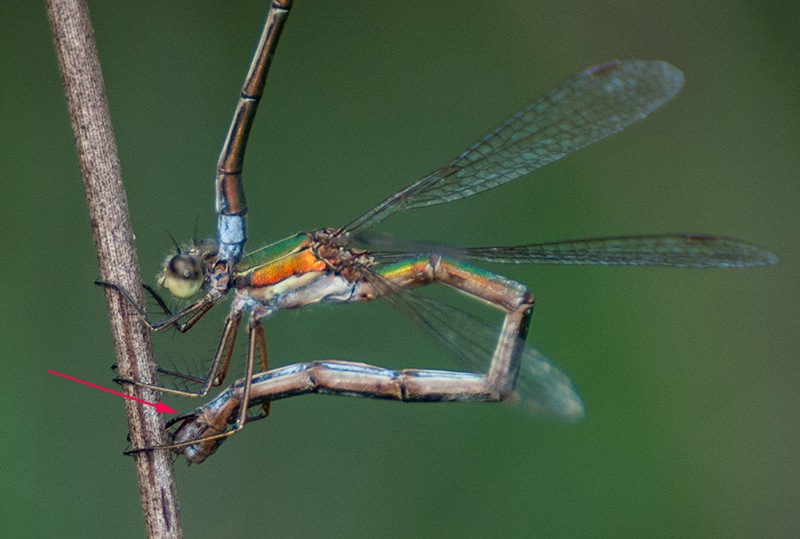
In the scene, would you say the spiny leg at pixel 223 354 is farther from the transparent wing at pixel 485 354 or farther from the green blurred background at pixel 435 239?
the green blurred background at pixel 435 239

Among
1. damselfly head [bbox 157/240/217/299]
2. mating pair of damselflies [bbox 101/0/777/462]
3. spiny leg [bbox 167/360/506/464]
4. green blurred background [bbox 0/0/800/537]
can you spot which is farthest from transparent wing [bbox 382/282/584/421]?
green blurred background [bbox 0/0/800/537]

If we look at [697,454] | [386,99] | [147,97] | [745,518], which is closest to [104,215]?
[147,97]

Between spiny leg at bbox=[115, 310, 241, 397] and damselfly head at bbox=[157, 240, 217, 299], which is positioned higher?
damselfly head at bbox=[157, 240, 217, 299]

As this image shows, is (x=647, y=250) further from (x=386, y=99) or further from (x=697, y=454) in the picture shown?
(x=386, y=99)

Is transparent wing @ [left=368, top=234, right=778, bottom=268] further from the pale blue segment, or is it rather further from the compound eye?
the compound eye

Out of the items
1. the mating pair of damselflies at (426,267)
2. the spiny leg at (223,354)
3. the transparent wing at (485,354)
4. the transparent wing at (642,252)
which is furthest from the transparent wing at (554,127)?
the spiny leg at (223,354)
